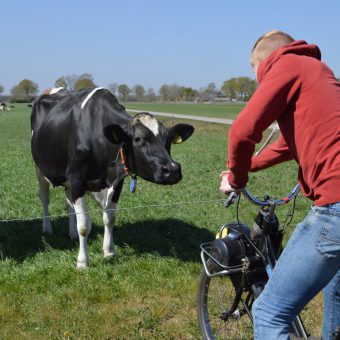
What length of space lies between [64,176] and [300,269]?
456 centimetres

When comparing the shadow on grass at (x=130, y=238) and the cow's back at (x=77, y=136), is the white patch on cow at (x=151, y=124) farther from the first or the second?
the shadow on grass at (x=130, y=238)

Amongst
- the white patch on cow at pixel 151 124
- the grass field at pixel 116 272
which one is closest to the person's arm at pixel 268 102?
the grass field at pixel 116 272

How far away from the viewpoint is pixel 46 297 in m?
4.77

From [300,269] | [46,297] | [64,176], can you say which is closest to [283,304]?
[300,269]

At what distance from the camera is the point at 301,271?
7.73 ft

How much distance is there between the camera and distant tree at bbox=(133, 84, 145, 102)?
16362 centimetres

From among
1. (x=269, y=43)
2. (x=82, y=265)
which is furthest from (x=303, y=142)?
(x=82, y=265)

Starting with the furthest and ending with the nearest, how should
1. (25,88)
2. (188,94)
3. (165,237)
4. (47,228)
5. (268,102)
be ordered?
(188,94)
(25,88)
(47,228)
(165,237)
(268,102)

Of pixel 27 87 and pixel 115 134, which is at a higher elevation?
pixel 115 134

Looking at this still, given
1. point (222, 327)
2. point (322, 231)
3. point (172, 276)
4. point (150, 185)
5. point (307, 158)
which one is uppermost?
point (307, 158)

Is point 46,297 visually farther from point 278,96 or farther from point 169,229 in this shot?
point 278,96

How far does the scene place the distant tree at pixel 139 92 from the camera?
537ft

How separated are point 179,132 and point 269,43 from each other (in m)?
3.28

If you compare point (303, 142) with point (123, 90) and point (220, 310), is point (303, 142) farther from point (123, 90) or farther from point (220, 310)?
point (123, 90)
